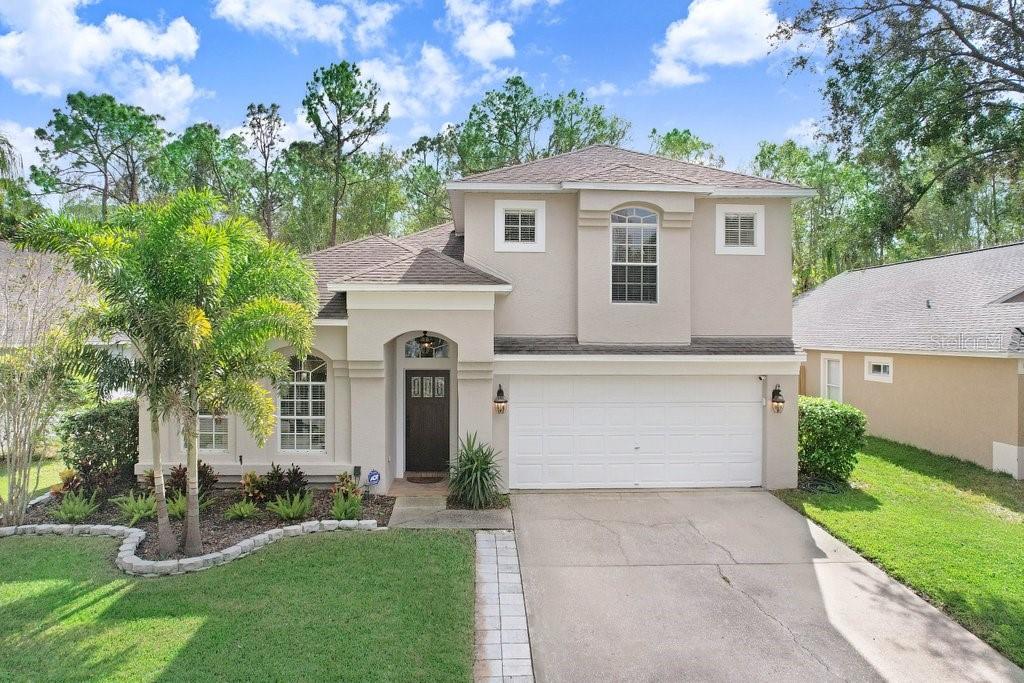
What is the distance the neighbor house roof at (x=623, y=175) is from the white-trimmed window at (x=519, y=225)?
0.47 m

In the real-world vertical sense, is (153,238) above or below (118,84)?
below

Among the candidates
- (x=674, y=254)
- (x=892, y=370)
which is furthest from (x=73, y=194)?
(x=892, y=370)

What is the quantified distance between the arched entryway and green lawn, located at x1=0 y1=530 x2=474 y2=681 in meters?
3.77

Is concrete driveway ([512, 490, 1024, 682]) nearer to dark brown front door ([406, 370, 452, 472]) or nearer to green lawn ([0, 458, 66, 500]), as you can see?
dark brown front door ([406, 370, 452, 472])

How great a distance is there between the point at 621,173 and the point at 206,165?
90.2 feet

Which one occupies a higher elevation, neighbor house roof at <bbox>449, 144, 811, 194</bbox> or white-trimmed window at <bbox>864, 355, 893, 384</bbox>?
neighbor house roof at <bbox>449, 144, 811, 194</bbox>

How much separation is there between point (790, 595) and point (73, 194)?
3699cm

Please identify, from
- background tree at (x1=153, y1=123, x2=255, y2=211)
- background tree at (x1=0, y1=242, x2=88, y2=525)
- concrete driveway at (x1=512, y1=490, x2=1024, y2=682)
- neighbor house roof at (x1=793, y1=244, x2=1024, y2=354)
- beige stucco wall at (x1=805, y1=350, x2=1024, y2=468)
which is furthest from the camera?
background tree at (x1=153, y1=123, x2=255, y2=211)

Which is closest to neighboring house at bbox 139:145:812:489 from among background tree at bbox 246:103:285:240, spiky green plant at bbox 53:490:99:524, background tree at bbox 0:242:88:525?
spiky green plant at bbox 53:490:99:524

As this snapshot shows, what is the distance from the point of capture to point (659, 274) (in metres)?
11.0

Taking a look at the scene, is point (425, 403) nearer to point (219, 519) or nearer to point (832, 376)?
point (219, 519)

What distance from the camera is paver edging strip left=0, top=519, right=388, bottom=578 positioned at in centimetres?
698

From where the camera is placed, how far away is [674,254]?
431 inches

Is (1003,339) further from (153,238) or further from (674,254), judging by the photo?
(153,238)
